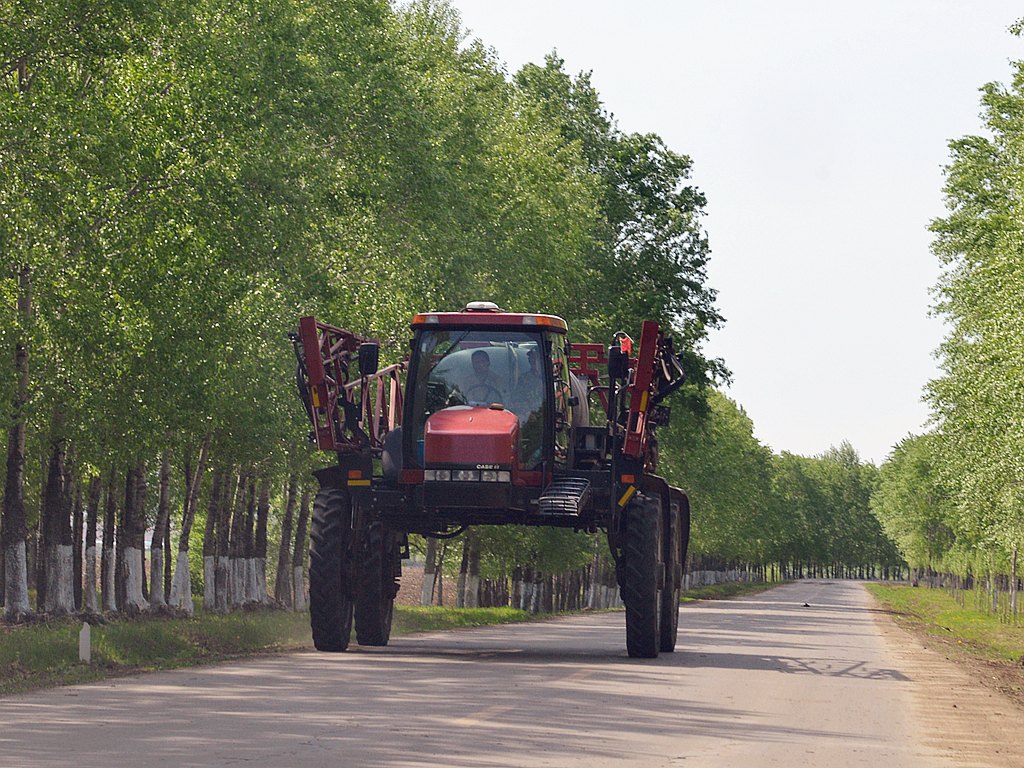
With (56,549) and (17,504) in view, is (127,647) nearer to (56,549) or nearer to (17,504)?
(17,504)

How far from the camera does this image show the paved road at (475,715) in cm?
1209

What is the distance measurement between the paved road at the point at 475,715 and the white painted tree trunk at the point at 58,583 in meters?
11.5

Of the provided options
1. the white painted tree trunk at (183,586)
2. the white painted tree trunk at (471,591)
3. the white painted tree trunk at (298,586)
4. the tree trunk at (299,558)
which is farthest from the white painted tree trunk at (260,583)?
the white painted tree trunk at (471,591)

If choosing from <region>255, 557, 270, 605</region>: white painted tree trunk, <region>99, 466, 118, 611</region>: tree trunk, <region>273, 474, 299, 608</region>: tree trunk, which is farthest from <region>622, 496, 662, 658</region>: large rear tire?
<region>99, 466, 118, 611</region>: tree trunk

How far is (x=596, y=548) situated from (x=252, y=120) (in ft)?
131

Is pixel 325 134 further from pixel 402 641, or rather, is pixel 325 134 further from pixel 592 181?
pixel 592 181

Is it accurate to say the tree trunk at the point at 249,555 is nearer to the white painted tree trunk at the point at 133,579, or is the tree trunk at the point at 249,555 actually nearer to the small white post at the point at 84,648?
the white painted tree trunk at the point at 133,579

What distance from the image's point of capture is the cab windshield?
22.3 m

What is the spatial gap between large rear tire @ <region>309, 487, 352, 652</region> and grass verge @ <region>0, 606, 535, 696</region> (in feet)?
4.57

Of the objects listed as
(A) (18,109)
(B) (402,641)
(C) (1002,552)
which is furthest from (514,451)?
(C) (1002,552)

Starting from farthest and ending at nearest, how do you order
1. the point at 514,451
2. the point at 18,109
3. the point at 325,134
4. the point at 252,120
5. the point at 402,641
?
the point at 325,134 < the point at 252,120 < the point at 402,641 < the point at 18,109 < the point at 514,451

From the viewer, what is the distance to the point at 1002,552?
7606 cm

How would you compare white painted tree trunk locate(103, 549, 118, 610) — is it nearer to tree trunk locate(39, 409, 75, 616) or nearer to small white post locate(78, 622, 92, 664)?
tree trunk locate(39, 409, 75, 616)

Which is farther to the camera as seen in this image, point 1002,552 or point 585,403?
point 1002,552
